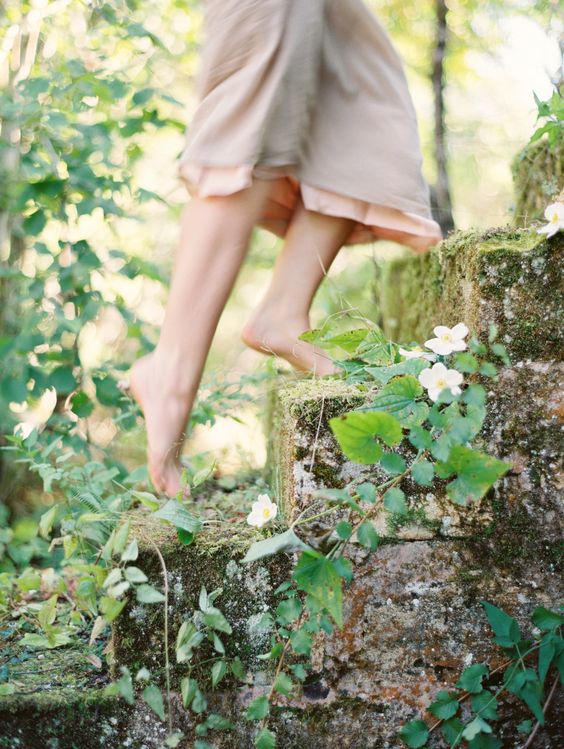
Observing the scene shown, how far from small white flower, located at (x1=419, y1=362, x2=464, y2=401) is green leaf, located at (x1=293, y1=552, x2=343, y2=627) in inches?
11.4

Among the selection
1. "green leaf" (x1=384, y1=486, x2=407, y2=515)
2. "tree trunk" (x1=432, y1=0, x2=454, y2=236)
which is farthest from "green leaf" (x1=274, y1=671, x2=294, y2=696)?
"tree trunk" (x1=432, y1=0, x2=454, y2=236)

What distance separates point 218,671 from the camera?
1.15m

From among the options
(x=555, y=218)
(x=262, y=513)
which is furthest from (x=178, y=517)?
(x=555, y=218)

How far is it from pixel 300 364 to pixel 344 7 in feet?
2.86

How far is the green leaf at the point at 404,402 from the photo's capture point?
1.07 m

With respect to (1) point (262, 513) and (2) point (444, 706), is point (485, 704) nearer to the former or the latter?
(2) point (444, 706)

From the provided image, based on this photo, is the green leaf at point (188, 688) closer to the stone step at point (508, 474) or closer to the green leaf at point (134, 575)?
the green leaf at point (134, 575)

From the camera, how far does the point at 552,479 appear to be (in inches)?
47.8

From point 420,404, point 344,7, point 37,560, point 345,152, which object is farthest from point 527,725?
point 37,560

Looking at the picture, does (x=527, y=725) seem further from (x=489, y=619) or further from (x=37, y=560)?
(x=37, y=560)

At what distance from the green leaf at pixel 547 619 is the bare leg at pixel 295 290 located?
0.79 meters

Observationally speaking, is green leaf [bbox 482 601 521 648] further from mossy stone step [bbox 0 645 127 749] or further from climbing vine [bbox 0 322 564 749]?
mossy stone step [bbox 0 645 127 749]

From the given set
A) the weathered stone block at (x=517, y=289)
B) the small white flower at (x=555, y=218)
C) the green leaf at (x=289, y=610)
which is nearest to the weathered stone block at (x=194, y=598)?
the green leaf at (x=289, y=610)

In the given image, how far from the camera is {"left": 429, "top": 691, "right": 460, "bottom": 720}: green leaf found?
1168 mm
